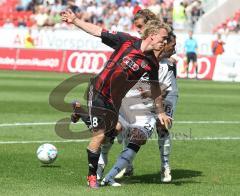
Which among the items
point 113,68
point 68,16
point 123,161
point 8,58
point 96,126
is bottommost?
point 8,58

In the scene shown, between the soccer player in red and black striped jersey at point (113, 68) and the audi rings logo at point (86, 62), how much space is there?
98.5ft

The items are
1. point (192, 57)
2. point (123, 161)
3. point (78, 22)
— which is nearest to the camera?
point (78, 22)

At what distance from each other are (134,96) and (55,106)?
1215 cm

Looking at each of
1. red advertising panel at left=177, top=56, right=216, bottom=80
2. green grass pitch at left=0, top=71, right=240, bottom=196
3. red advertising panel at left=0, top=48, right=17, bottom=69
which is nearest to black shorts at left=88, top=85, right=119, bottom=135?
green grass pitch at left=0, top=71, right=240, bottom=196

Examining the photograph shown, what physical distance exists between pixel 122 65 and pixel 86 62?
31242mm

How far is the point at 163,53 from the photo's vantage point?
11023mm

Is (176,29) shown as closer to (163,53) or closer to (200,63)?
(200,63)

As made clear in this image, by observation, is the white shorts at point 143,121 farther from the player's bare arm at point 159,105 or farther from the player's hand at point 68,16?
the player's hand at point 68,16

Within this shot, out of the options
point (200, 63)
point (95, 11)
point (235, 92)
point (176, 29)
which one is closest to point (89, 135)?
point (235, 92)

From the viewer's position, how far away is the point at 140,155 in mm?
13852

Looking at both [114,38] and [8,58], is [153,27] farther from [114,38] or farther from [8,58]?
[8,58]

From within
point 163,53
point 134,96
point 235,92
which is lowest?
point 235,92

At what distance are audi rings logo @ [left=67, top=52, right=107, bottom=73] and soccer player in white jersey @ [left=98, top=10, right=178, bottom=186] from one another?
94.6 feet

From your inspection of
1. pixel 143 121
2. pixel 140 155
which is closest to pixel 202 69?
pixel 140 155
